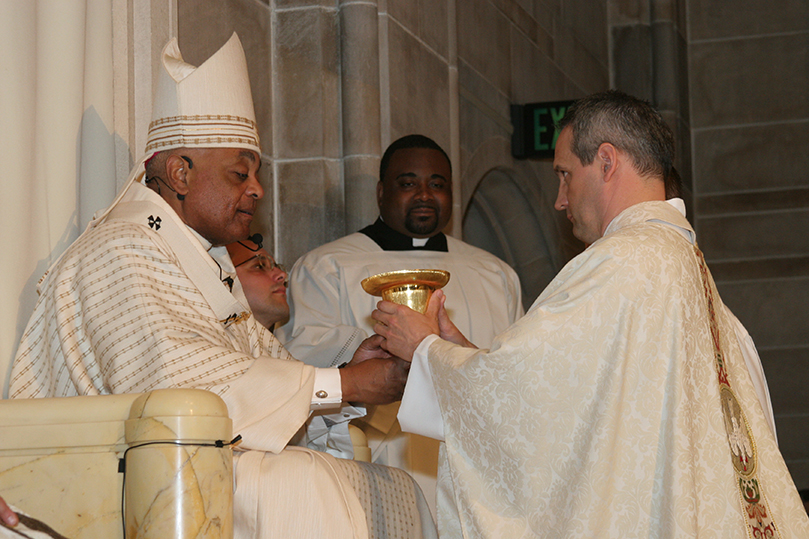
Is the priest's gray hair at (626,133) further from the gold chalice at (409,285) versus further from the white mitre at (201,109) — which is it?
the white mitre at (201,109)

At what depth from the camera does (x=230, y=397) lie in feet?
10.3

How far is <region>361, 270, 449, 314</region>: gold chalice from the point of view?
3.64m

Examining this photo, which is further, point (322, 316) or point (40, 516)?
point (322, 316)

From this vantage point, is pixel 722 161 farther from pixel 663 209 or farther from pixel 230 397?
pixel 230 397

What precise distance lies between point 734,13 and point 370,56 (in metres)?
7.04

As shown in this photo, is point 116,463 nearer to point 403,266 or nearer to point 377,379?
point 377,379

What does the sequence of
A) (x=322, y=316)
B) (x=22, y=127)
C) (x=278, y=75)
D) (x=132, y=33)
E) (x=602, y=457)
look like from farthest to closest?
(x=278, y=75), (x=322, y=316), (x=132, y=33), (x=22, y=127), (x=602, y=457)

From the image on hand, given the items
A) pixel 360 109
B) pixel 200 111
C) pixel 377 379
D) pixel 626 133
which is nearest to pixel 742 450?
pixel 626 133

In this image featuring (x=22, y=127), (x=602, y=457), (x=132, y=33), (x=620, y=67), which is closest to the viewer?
(x=602, y=457)

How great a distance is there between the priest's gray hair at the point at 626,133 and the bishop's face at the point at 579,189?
31mm

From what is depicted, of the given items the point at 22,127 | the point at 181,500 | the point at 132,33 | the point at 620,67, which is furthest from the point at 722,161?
the point at 181,500

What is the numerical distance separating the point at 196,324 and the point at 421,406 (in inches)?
29.3

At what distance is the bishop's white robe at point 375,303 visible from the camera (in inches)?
196

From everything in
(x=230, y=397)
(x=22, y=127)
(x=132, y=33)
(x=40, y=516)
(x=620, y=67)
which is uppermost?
(x=620, y=67)
